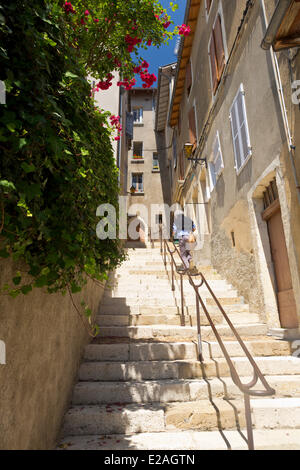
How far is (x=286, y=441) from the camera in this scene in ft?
8.35

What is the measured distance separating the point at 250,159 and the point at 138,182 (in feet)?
48.0

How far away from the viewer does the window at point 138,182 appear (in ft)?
63.7

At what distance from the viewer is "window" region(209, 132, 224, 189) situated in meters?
7.34

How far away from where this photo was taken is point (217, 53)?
7.65m

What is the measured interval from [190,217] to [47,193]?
10.7 meters

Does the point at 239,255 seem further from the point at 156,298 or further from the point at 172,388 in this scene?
the point at 172,388

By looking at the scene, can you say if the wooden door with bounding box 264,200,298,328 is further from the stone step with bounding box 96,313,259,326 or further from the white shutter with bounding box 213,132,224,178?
the white shutter with bounding box 213,132,224,178

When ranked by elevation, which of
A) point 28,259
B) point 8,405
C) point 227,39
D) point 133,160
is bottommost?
point 8,405

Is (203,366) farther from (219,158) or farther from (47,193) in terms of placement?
(219,158)

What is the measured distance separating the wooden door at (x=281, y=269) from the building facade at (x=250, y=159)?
0.05 ft

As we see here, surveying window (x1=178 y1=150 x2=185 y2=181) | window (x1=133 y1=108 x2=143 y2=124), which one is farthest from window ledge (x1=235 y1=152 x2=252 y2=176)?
window (x1=133 y1=108 x2=143 y2=124)

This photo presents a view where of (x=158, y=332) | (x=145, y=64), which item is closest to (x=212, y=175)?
(x=145, y=64)

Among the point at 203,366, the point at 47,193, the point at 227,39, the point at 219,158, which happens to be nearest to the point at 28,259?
the point at 47,193

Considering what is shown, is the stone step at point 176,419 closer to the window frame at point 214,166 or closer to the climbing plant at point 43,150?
the climbing plant at point 43,150
